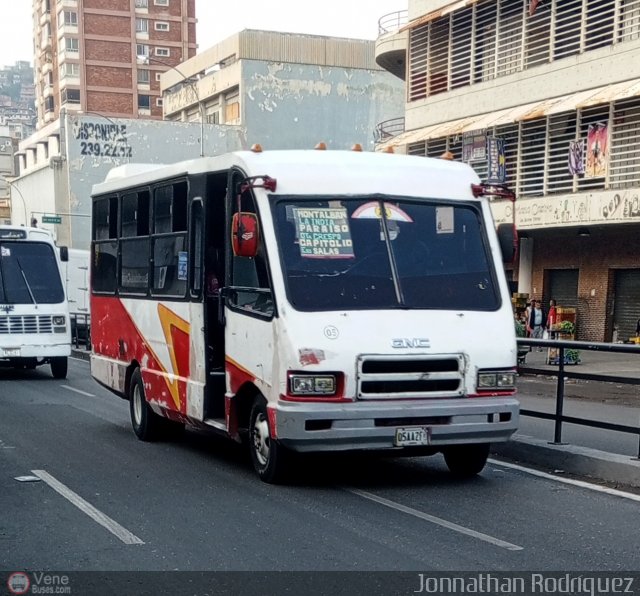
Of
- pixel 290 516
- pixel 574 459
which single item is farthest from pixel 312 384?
pixel 574 459

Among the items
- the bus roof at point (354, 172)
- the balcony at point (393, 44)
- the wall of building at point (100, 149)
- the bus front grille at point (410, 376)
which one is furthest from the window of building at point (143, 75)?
the bus front grille at point (410, 376)

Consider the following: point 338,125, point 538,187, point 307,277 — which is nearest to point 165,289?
point 307,277

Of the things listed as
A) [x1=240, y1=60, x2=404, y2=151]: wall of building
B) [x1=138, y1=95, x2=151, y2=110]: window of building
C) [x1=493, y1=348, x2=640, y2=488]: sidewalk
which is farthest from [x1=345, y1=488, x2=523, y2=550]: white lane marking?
[x1=138, y1=95, x2=151, y2=110]: window of building

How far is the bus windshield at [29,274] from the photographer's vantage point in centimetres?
2016

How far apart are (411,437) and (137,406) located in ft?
15.1

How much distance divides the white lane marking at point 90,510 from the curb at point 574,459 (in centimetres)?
430

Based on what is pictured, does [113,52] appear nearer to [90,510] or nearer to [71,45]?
[71,45]

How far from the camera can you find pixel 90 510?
305 inches

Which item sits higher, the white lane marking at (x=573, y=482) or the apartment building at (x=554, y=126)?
the apartment building at (x=554, y=126)

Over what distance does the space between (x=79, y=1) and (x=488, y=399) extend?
9322cm

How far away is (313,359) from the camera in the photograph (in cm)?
816

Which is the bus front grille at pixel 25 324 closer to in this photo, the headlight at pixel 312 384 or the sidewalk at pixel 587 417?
the sidewalk at pixel 587 417

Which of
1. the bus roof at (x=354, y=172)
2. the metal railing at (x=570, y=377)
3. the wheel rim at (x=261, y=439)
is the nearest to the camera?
the wheel rim at (x=261, y=439)
